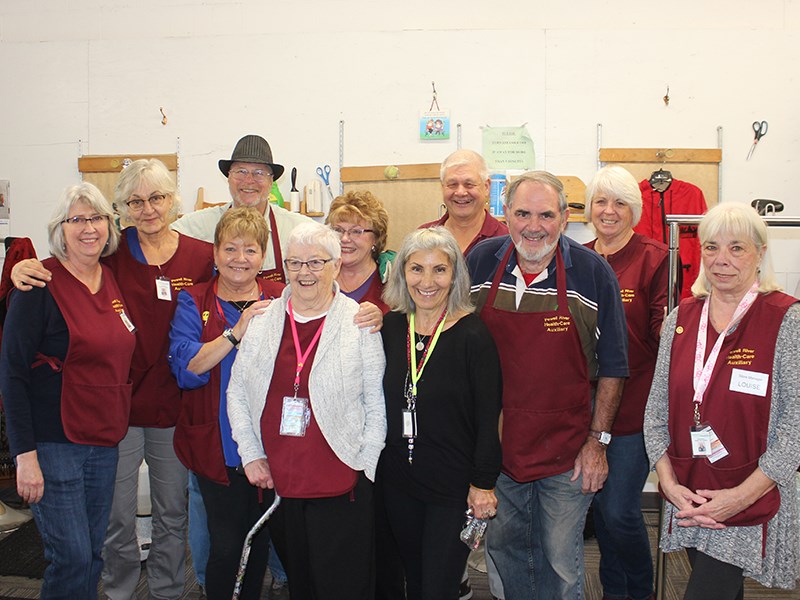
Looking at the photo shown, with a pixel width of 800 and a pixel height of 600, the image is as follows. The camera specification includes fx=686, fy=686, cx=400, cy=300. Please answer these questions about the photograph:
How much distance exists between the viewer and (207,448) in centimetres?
239

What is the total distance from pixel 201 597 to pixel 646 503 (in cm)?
287

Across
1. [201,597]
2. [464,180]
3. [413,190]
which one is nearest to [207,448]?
[201,597]

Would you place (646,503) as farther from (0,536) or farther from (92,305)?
(0,536)

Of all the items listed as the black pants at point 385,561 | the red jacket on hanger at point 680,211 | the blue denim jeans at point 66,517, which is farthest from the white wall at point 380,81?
the black pants at point 385,561

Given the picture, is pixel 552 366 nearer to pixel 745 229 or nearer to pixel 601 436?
pixel 601 436

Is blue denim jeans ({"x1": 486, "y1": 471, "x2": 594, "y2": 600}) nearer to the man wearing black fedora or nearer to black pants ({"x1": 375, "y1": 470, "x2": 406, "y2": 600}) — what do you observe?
black pants ({"x1": 375, "y1": 470, "x2": 406, "y2": 600})

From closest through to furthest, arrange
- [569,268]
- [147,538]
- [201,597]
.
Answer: [569,268] < [201,597] < [147,538]

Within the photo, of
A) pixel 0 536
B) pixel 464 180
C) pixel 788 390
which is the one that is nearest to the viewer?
pixel 788 390

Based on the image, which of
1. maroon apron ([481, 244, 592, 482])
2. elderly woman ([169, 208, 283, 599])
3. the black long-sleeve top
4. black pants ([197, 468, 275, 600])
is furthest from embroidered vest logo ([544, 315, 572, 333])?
black pants ([197, 468, 275, 600])

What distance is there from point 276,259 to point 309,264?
964mm

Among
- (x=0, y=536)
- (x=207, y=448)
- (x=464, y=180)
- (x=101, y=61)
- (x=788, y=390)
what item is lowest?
(x=0, y=536)

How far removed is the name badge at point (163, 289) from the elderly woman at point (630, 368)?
175 cm

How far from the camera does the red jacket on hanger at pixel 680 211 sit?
4266 millimetres

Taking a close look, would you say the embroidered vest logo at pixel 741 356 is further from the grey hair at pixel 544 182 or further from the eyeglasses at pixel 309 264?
the eyeglasses at pixel 309 264
